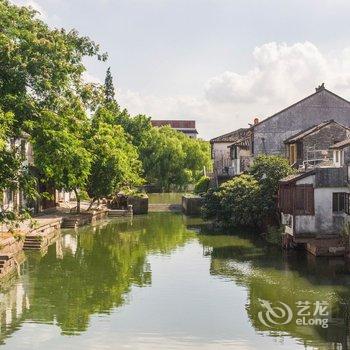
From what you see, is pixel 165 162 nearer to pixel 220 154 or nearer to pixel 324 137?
pixel 220 154

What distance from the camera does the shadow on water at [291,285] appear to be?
18734mm

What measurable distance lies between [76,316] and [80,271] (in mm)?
8526

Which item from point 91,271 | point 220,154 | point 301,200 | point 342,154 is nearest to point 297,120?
point 220,154

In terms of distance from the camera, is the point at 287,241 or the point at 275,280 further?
the point at 287,241

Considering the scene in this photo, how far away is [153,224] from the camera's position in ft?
173

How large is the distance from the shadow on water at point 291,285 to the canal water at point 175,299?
42 millimetres

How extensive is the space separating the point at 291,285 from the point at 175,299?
17.7ft

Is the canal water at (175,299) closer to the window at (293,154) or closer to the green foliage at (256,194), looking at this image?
the green foliage at (256,194)

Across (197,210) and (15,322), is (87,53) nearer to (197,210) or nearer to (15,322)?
(15,322)

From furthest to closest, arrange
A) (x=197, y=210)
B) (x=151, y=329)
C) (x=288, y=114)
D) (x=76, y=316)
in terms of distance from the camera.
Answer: (x=197, y=210), (x=288, y=114), (x=76, y=316), (x=151, y=329)

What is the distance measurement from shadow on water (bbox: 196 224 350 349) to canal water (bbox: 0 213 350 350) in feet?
0.14

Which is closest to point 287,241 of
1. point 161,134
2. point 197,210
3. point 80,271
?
point 80,271

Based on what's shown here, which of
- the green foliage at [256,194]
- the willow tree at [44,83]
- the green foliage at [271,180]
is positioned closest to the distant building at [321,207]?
the green foliage at [271,180]

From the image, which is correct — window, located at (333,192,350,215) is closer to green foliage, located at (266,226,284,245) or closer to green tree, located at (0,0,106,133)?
green foliage, located at (266,226,284,245)
